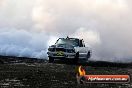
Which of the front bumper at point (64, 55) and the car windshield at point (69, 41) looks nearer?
the front bumper at point (64, 55)

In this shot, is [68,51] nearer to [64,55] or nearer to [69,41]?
[64,55]

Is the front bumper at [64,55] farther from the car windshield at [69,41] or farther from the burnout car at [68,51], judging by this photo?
the car windshield at [69,41]

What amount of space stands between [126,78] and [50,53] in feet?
65.5

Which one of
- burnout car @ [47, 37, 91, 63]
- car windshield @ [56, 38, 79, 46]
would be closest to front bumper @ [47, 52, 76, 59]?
burnout car @ [47, 37, 91, 63]

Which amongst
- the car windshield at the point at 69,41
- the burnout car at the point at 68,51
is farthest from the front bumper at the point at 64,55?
the car windshield at the point at 69,41

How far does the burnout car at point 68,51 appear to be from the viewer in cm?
3331

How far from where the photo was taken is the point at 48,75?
2394 cm

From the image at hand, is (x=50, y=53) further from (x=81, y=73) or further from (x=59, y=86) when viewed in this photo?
(x=81, y=73)

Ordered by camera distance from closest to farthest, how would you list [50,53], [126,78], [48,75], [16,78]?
[126,78] < [16,78] < [48,75] < [50,53]

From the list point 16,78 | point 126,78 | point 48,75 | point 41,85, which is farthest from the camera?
point 48,75

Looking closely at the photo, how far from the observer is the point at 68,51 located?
33281 mm

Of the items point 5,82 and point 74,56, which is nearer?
point 5,82

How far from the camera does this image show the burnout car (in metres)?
33.3

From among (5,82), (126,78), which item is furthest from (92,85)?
(126,78)
